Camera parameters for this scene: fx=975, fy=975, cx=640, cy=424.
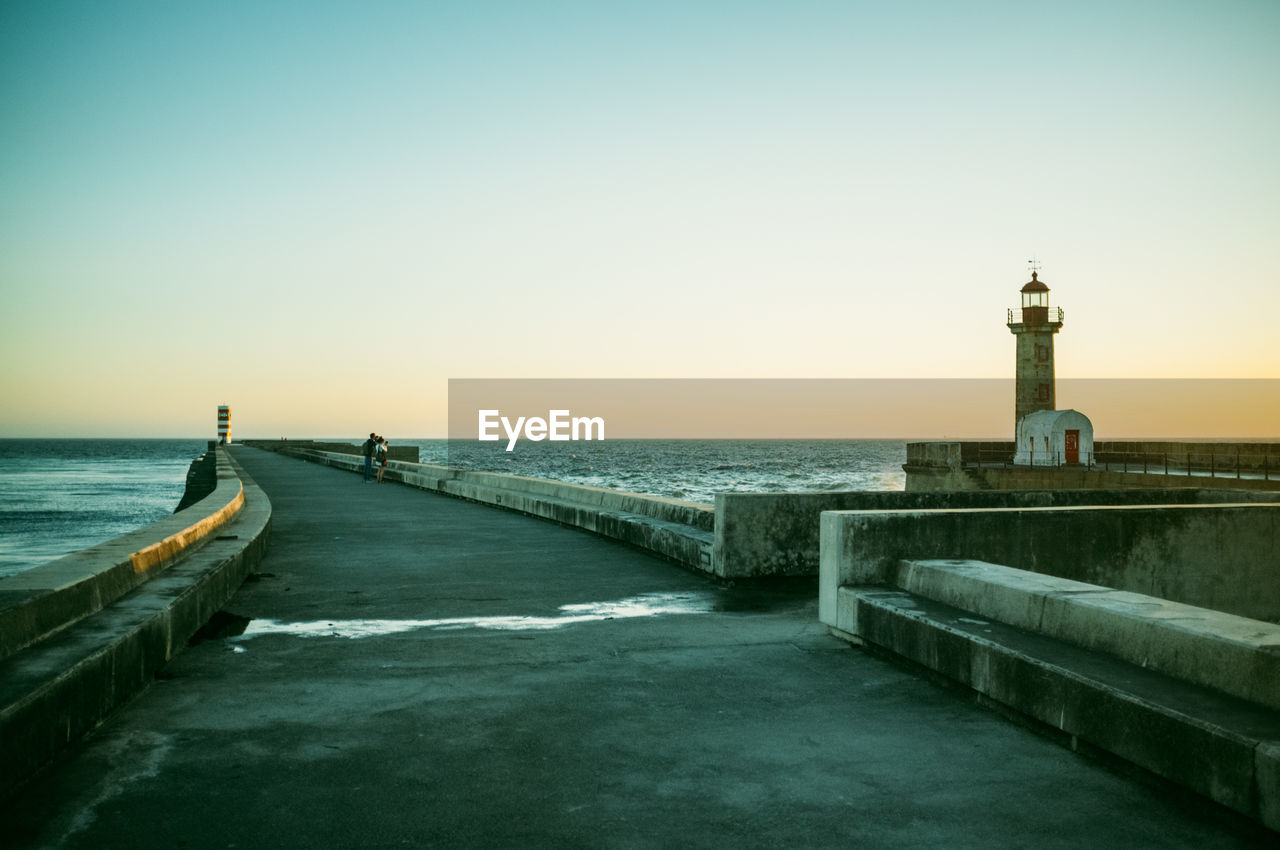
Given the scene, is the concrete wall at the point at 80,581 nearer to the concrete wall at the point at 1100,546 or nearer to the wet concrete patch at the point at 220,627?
the wet concrete patch at the point at 220,627

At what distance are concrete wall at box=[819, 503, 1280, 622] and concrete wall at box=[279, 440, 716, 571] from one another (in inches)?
118

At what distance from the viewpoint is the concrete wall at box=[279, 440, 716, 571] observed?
10.5 m

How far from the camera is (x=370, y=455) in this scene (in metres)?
30.6

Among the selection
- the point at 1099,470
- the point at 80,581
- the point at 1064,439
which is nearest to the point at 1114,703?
the point at 80,581

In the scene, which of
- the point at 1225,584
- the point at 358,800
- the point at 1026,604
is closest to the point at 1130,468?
the point at 1225,584

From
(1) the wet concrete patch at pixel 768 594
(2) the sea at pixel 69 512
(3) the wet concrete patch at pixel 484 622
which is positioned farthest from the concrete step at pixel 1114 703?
(2) the sea at pixel 69 512

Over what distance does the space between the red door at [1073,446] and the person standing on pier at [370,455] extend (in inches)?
1401

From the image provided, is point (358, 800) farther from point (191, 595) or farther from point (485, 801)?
point (191, 595)

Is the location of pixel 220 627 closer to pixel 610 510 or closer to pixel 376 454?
pixel 610 510

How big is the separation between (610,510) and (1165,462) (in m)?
33.0

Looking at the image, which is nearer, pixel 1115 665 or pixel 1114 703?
pixel 1114 703

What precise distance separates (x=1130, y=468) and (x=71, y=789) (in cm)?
4866

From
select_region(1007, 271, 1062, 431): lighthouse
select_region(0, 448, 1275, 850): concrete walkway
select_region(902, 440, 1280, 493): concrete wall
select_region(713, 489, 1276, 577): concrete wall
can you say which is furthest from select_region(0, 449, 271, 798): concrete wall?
select_region(1007, 271, 1062, 431): lighthouse

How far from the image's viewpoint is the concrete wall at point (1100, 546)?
6590 mm
